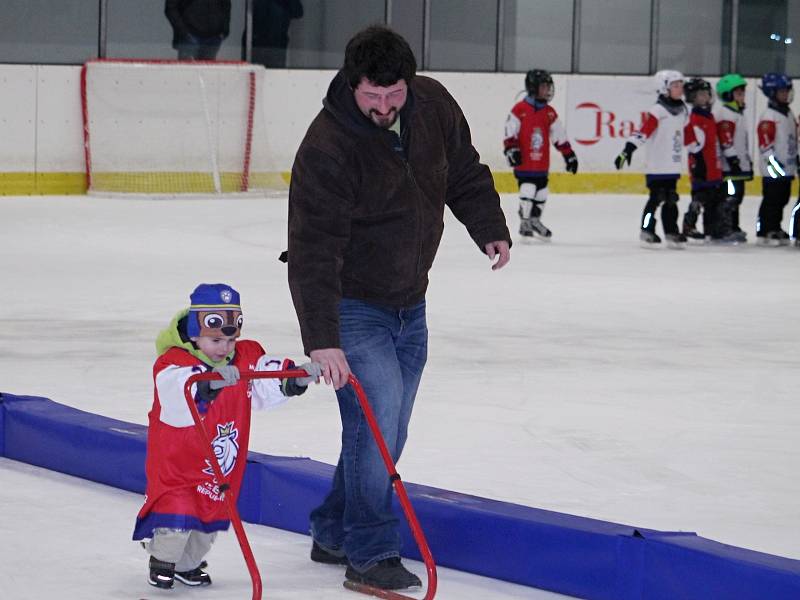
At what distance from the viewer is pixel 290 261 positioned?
3375 millimetres

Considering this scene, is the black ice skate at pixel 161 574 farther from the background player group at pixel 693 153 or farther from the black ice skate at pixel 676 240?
the black ice skate at pixel 676 240

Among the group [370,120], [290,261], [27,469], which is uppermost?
[370,120]

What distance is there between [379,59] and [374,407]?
726 millimetres

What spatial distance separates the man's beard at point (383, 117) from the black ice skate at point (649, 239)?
30.1ft

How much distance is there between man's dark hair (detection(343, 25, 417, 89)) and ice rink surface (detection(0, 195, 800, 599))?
1083 mm

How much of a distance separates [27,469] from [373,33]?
75.6 inches

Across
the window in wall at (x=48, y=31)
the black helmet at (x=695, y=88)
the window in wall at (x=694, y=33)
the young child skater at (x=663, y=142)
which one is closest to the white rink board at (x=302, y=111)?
the window in wall at (x=694, y=33)

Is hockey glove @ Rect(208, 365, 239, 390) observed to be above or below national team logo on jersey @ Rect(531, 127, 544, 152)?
below

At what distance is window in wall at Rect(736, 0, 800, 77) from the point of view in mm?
18281

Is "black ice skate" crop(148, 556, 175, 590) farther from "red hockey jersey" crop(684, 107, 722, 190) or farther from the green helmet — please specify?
the green helmet

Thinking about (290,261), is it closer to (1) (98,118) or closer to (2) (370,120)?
(2) (370,120)

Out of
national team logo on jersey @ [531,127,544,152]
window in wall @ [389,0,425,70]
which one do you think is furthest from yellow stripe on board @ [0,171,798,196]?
national team logo on jersey @ [531,127,544,152]

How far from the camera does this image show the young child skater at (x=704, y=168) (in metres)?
12.3

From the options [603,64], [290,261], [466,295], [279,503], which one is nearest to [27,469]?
[279,503]
